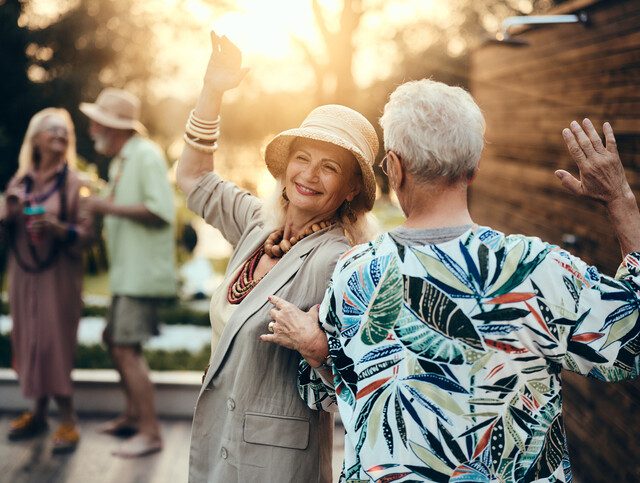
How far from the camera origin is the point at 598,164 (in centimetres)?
154

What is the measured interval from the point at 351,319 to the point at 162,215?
2.61 metres

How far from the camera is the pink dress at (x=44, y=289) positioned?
4.04 meters

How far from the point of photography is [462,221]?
147 cm

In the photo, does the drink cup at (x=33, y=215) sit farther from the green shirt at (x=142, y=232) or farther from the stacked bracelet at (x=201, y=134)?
the stacked bracelet at (x=201, y=134)

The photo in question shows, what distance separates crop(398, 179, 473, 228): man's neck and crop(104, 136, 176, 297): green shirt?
266cm

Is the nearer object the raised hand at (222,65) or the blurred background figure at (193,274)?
the raised hand at (222,65)

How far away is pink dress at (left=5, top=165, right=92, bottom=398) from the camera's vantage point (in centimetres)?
404

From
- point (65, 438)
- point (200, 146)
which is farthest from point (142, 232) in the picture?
point (200, 146)

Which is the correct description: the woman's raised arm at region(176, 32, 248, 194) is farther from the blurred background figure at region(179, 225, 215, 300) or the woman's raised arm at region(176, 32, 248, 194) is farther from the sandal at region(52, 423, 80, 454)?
the blurred background figure at region(179, 225, 215, 300)

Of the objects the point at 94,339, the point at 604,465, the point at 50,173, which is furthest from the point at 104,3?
the point at 604,465

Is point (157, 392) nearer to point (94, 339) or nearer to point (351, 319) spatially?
point (94, 339)

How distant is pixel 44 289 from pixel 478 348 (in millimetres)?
3267

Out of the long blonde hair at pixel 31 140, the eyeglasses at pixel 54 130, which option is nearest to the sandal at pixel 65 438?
the long blonde hair at pixel 31 140

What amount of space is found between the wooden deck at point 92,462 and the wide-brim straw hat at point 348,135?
2265mm
